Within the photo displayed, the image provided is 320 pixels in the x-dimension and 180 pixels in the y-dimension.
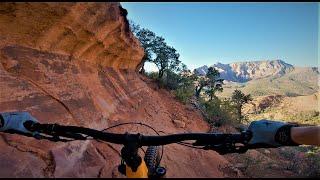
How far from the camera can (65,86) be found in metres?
8.13

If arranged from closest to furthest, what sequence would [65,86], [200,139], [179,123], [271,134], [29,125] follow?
[271,134], [200,139], [29,125], [65,86], [179,123]

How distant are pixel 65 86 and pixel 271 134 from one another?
6716 millimetres

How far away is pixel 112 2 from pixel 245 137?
692cm

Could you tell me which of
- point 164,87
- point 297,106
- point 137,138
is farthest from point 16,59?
point 297,106

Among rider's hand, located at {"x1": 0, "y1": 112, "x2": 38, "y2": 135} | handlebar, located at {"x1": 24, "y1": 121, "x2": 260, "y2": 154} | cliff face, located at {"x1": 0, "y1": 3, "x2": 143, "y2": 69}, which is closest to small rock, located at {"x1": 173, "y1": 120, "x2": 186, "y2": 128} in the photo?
cliff face, located at {"x1": 0, "y1": 3, "x2": 143, "y2": 69}

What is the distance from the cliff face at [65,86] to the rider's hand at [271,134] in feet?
13.2

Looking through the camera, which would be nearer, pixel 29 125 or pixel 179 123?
pixel 29 125

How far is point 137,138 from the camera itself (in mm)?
2607

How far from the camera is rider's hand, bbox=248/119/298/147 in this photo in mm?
2396

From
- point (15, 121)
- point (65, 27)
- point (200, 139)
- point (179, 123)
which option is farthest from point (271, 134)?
point (179, 123)

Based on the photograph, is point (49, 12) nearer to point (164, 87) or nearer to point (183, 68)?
point (164, 87)

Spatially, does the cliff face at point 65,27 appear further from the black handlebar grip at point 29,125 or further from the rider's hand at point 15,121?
the black handlebar grip at point 29,125

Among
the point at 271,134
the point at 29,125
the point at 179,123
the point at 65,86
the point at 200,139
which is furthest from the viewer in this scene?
the point at 179,123

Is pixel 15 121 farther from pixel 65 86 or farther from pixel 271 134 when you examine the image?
pixel 65 86
